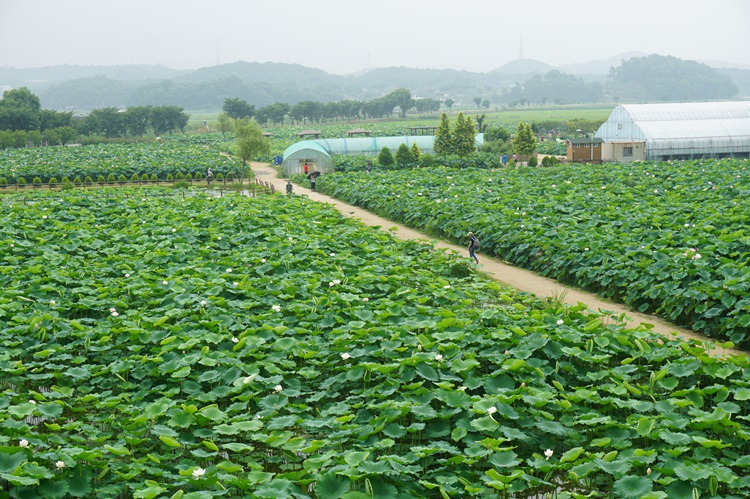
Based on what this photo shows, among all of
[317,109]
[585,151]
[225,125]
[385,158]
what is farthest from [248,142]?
[317,109]

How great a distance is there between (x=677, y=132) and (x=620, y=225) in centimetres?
2778

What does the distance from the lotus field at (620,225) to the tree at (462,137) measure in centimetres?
1245

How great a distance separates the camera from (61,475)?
23.5 feet

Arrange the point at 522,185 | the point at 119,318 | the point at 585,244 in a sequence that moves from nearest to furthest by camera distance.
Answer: the point at 119,318, the point at 585,244, the point at 522,185

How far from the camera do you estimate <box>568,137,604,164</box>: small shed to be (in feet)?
138

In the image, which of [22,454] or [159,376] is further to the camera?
[159,376]

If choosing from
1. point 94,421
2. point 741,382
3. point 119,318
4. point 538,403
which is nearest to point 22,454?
point 94,421

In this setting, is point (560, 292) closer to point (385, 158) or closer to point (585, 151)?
point (385, 158)

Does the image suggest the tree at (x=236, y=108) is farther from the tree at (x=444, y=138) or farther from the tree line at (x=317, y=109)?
the tree at (x=444, y=138)

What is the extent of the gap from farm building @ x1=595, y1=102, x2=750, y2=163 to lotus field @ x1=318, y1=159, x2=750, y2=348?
10023 mm

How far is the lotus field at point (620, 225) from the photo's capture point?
531 inches

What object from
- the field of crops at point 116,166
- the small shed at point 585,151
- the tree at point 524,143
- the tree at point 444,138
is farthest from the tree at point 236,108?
the small shed at point 585,151

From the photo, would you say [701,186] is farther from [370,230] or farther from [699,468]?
[699,468]

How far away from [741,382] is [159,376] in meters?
7.15
